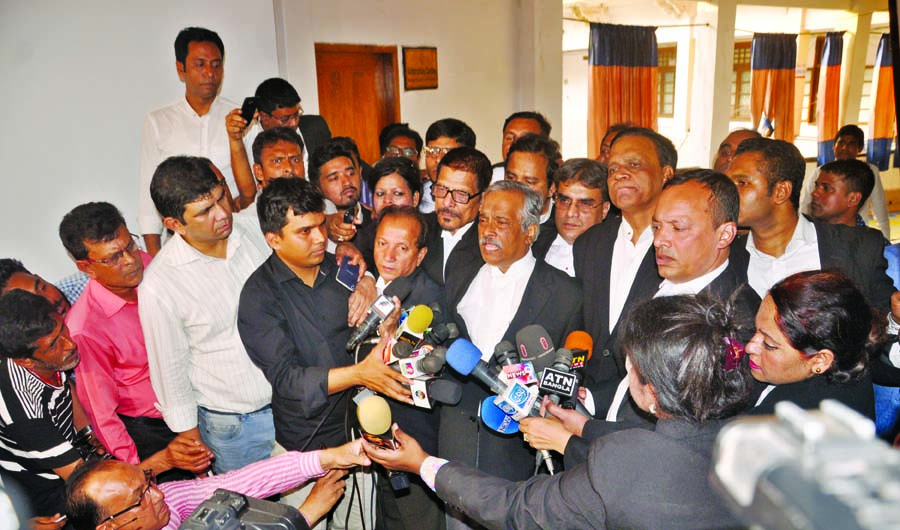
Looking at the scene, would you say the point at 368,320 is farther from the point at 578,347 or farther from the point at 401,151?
the point at 401,151

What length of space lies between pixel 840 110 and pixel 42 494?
14.7m

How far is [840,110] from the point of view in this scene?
1223 cm

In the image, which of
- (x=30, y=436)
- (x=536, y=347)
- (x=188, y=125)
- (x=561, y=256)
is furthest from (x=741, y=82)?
(x=30, y=436)

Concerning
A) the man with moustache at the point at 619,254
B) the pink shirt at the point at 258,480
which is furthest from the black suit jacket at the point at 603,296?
the pink shirt at the point at 258,480

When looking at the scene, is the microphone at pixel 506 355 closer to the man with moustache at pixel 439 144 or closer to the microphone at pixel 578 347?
the microphone at pixel 578 347

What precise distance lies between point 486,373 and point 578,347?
0.43 metres

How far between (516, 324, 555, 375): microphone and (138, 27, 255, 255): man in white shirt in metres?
2.37

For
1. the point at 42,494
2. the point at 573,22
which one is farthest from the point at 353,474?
the point at 573,22

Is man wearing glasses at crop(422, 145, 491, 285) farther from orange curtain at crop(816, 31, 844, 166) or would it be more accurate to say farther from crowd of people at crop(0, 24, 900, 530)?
orange curtain at crop(816, 31, 844, 166)

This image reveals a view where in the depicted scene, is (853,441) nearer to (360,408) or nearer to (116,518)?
(360,408)

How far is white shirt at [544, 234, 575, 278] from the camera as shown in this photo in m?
2.85

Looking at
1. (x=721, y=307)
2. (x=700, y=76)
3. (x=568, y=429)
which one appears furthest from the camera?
(x=700, y=76)

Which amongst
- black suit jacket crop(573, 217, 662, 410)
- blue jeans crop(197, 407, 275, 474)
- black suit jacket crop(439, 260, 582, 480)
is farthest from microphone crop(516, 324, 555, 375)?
blue jeans crop(197, 407, 275, 474)

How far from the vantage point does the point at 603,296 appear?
241 cm
